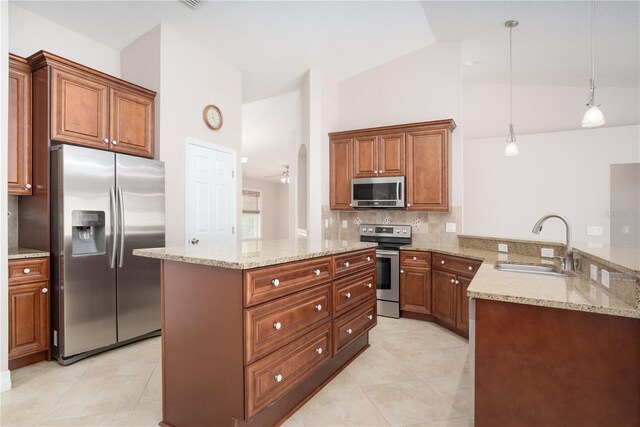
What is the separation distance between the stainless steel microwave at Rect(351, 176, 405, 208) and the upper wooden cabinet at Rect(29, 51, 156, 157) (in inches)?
95.5

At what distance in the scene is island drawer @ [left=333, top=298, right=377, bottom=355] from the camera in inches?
93.4

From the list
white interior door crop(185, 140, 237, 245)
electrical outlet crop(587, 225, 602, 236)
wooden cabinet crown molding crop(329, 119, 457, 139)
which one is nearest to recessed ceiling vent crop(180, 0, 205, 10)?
white interior door crop(185, 140, 237, 245)

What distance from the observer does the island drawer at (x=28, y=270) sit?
251 cm

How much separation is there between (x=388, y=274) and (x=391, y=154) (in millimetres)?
1464

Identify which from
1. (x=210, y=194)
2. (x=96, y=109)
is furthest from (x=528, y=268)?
(x=96, y=109)

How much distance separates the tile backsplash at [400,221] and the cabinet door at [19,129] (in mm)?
3134

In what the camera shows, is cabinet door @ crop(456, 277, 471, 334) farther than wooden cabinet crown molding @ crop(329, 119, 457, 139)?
No

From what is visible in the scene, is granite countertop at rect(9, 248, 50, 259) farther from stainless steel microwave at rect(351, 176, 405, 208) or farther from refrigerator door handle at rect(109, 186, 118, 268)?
stainless steel microwave at rect(351, 176, 405, 208)

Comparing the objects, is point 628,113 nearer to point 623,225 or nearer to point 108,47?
point 623,225

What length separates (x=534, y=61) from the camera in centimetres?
408

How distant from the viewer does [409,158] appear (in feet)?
13.5

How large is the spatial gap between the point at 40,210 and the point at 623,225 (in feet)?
22.1

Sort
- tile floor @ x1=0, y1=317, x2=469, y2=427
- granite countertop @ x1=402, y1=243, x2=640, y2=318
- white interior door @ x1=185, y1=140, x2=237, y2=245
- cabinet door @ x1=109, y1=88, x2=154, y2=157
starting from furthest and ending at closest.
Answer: white interior door @ x1=185, y1=140, x2=237, y2=245 < cabinet door @ x1=109, y1=88, x2=154, y2=157 < tile floor @ x1=0, y1=317, x2=469, y2=427 < granite countertop @ x1=402, y1=243, x2=640, y2=318

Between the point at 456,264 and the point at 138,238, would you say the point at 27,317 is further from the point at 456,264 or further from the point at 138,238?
the point at 456,264
